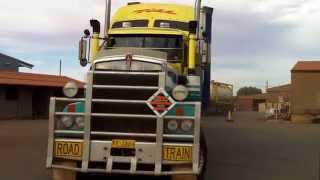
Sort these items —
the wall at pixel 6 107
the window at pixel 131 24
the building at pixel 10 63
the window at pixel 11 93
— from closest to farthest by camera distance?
the window at pixel 131 24 < the wall at pixel 6 107 < the window at pixel 11 93 < the building at pixel 10 63

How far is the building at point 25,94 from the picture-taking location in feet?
143

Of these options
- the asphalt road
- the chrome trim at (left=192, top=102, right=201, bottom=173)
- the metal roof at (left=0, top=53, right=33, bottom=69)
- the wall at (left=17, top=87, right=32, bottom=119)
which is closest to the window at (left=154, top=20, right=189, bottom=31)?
the asphalt road

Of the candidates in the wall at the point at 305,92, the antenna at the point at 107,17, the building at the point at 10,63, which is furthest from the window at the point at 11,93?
the antenna at the point at 107,17

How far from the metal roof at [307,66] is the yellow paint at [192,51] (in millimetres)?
36440

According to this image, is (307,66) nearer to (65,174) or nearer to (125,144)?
(125,144)

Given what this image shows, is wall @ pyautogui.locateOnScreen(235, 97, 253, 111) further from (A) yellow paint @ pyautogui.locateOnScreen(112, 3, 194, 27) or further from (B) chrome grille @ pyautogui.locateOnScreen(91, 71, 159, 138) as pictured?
(B) chrome grille @ pyautogui.locateOnScreen(91, 71, 159, 138)

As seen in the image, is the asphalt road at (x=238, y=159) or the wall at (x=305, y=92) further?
the wall at (x=305, y=92)

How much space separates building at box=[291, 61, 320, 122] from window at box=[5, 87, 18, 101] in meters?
21.1

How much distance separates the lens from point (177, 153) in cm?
1018

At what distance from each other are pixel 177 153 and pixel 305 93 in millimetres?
40079

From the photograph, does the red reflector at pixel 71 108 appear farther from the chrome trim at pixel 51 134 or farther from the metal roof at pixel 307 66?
the metal roof at pixel 307 66

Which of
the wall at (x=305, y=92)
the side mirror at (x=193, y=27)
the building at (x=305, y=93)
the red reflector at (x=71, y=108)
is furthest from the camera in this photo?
the wall at (x=305, y=92)

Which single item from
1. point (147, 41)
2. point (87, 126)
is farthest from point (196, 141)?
point (147, 41)

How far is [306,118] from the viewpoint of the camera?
4744 centimetres
